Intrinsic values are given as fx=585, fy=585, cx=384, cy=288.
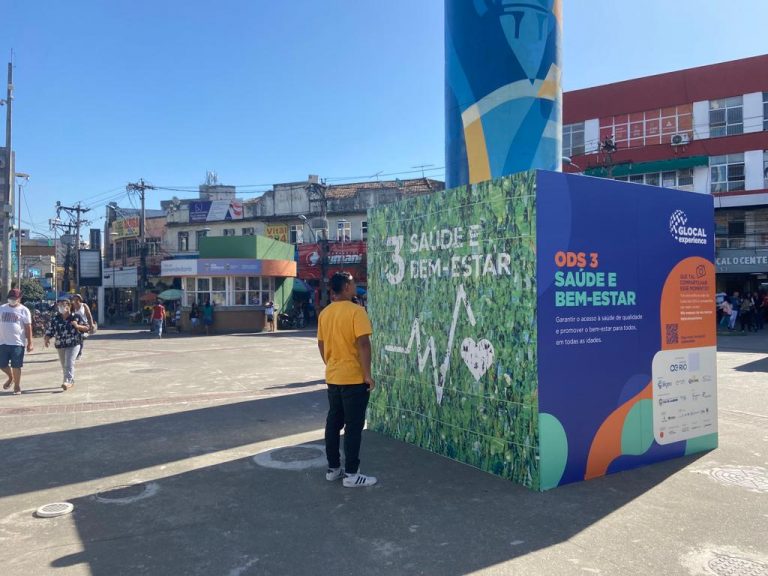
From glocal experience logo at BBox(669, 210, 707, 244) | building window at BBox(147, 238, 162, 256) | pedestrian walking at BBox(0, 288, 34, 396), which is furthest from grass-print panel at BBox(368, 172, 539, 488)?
building window at BBox(147, 238, 162, 256)

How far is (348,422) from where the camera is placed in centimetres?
510

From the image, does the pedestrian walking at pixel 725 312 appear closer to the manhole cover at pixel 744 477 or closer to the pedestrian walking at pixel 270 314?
the pedestrian walking at pixel 270 314

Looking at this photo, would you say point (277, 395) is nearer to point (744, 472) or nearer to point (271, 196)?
point (744, 472)

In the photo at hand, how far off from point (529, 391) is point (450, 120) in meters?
5.92

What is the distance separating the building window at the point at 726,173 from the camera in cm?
3103

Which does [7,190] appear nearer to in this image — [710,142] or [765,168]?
[710,142]

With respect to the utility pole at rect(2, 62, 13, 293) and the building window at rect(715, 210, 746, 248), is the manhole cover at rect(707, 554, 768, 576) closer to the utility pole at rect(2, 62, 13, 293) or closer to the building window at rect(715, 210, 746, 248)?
the utility pole at rect(2, 62, 13, 293)

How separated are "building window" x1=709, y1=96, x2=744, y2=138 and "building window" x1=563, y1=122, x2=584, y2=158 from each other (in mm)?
6991

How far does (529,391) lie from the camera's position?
4844mm

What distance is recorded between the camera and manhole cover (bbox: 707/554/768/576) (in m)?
3.47

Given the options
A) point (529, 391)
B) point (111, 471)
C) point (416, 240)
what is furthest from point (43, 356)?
point (529, 391)

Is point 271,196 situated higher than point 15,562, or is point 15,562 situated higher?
point 271,196

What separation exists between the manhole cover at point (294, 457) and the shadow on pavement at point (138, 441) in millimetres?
592

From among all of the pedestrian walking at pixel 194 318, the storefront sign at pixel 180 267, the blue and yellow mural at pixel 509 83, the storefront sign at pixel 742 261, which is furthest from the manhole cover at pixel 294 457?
the storefront sign at pixel 742 261
